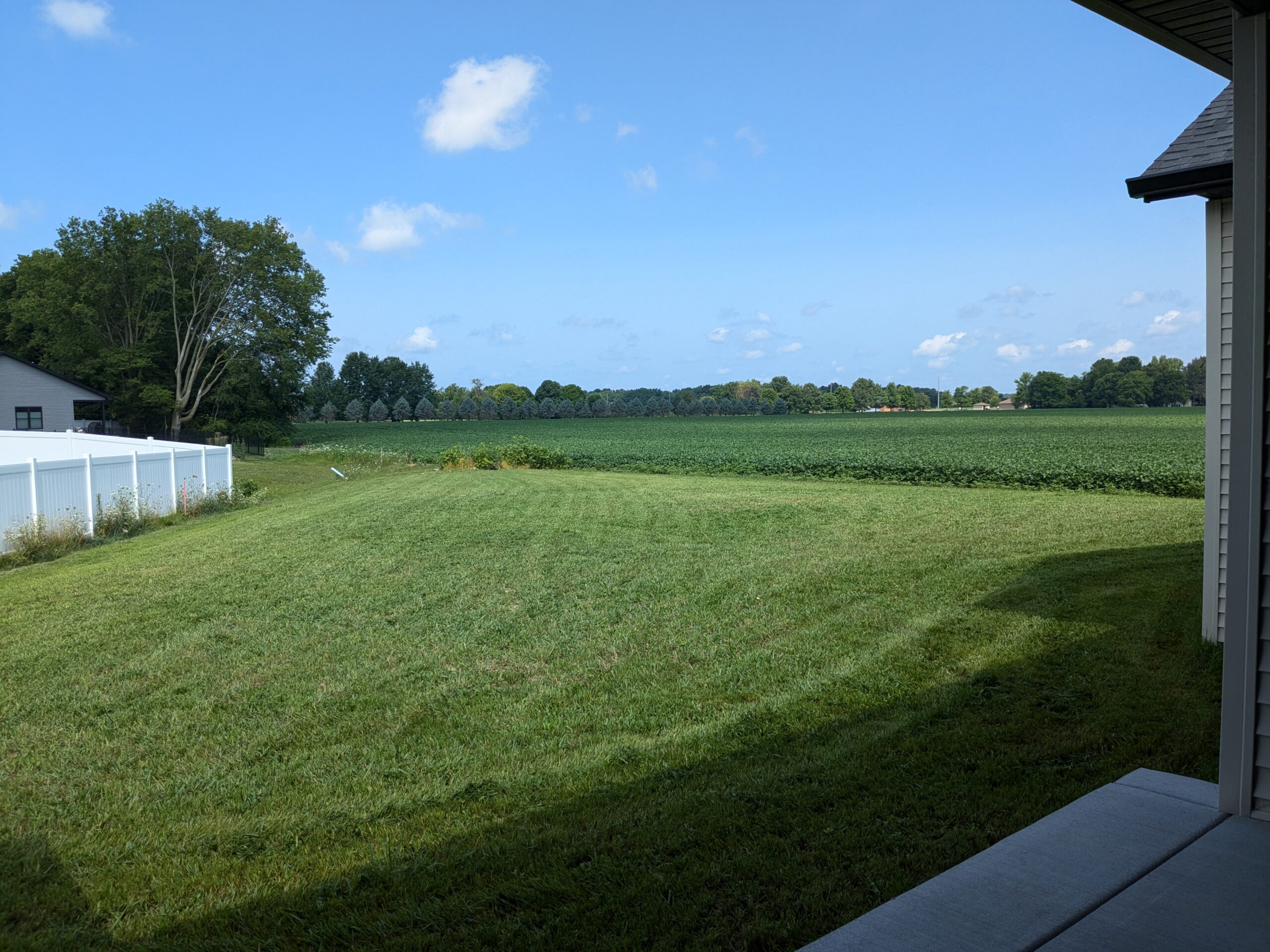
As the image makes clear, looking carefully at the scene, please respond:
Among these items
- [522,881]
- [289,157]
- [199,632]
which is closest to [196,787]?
[522,881]

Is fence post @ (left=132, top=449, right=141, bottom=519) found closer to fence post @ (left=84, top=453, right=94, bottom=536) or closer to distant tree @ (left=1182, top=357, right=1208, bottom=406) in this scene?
fence post @ (left=84, top=453, right=94, bottom=536)

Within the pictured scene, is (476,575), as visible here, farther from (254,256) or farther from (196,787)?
(254,256)

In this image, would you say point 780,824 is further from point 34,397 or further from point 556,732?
point 34,397

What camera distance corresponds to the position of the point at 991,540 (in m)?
11.6

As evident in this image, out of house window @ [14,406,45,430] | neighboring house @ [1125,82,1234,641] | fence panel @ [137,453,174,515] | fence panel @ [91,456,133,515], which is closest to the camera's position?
neighboring house @ [1125,82,1234,641]

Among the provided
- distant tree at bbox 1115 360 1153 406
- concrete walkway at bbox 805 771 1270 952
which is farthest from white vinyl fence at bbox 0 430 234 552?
distant tree at bbox 1115 360 1153 406

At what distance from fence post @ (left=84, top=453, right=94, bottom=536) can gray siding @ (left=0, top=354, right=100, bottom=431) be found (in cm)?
3118

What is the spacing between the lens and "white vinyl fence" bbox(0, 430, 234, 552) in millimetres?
11836

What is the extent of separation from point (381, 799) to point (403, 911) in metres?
1.17

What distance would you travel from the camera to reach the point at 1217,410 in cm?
584

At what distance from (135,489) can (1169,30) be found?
51.8ft

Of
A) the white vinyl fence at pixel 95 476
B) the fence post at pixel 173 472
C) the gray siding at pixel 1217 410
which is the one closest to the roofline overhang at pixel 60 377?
the white vinyl fence at pixel 95 476

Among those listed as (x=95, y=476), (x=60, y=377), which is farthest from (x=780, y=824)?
(x=60, y=377)

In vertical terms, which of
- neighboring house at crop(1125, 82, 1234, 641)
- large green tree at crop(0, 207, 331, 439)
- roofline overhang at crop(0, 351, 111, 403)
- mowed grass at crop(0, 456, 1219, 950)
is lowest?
mowed grass at crop(0, 456, 1219, 950)
